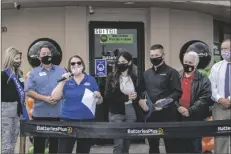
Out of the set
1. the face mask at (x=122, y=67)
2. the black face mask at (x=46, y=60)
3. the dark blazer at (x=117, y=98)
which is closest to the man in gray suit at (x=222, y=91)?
the dark blazer at (x=117, y=98)

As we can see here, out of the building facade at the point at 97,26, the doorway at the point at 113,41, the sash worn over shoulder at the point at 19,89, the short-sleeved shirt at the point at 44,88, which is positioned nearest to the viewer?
the short-sleeved shirt at the point at 44,88

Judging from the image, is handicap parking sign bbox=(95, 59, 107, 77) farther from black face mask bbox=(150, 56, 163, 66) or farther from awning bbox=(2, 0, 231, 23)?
black face mask bbox=(150, 56, 163, 66)

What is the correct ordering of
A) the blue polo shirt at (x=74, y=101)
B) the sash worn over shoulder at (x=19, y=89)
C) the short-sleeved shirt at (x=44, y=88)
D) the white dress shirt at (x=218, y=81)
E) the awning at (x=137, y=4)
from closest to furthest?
the blue polo shirt at (x=74, y=101) → the white dress shirt at (x=218, y=81) → the short-sleeved shirt at (x=44, y=88) → the sash worn over shoulder at (x=19, y=89) → the awning at (x=137, y=4)

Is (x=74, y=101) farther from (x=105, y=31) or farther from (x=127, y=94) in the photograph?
(x=105, y=31)

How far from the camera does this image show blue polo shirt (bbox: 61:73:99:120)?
20.3 ft

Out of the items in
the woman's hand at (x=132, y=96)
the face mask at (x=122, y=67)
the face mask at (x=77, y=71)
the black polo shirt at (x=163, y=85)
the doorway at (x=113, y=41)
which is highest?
the doorway at (x=113, y=41)

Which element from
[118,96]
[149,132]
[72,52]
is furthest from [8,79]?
[72,52]

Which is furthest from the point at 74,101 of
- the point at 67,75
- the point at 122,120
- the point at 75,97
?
the point at 122,120

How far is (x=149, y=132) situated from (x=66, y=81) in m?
1.33

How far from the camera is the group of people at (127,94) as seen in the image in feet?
20.5

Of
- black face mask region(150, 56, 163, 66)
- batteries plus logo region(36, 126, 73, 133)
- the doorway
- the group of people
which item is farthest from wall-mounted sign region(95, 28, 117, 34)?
batteries plus logo region(36, 126, 73, 133)

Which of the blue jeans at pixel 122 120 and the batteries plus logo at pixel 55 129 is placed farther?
the blue jeans at pixel 122 120

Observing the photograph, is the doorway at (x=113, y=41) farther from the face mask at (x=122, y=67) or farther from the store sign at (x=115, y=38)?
the face mask at (x=122, y=67)

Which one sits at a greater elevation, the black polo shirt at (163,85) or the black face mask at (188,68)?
the black face mask at (188,68)
